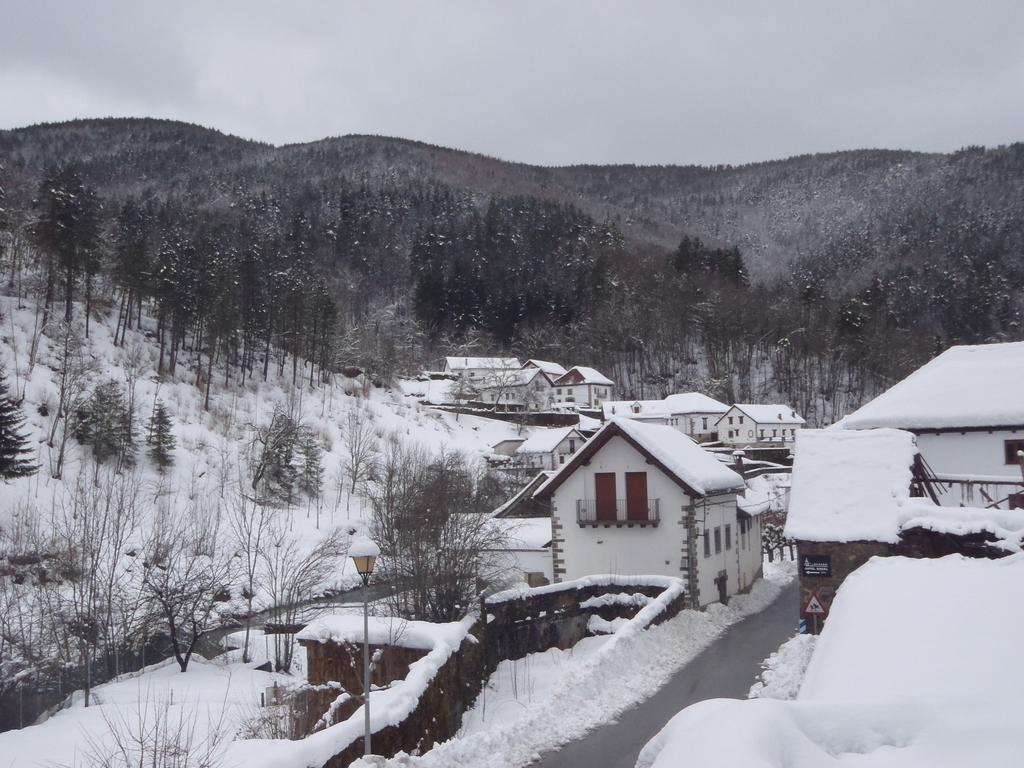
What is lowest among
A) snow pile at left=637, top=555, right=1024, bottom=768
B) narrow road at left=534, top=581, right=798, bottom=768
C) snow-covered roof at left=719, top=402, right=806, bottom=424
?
narrow road at left=534, top=581, right=798, bottom=768

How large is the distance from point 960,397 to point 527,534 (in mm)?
18312

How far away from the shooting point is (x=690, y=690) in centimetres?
1745

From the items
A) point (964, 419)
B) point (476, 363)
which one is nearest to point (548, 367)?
point (476, 363)

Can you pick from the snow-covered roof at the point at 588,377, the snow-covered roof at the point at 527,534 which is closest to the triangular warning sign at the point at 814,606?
the snow-covered roof at the point at 527,534

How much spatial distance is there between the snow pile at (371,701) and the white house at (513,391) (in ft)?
252

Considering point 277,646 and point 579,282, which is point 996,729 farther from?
point 579,282

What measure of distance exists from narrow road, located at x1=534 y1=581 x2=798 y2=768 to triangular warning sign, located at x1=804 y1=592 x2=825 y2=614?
2.16 meters

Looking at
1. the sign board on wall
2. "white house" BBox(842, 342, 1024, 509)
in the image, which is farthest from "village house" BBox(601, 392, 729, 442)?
the sign board on wall

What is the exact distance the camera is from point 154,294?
2512 inches

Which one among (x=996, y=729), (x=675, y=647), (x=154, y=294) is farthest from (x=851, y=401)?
(x=996, y=729)

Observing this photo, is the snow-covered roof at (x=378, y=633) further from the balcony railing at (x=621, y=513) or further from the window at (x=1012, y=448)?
the window at (x=1012, y=448)

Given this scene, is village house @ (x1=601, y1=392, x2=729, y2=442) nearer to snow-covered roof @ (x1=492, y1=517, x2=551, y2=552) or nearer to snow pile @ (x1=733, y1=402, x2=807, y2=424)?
snow pile @ (x1=733, y1=402, x2=807, y2=424)

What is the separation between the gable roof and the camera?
1126 inches

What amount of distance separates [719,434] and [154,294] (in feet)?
195
